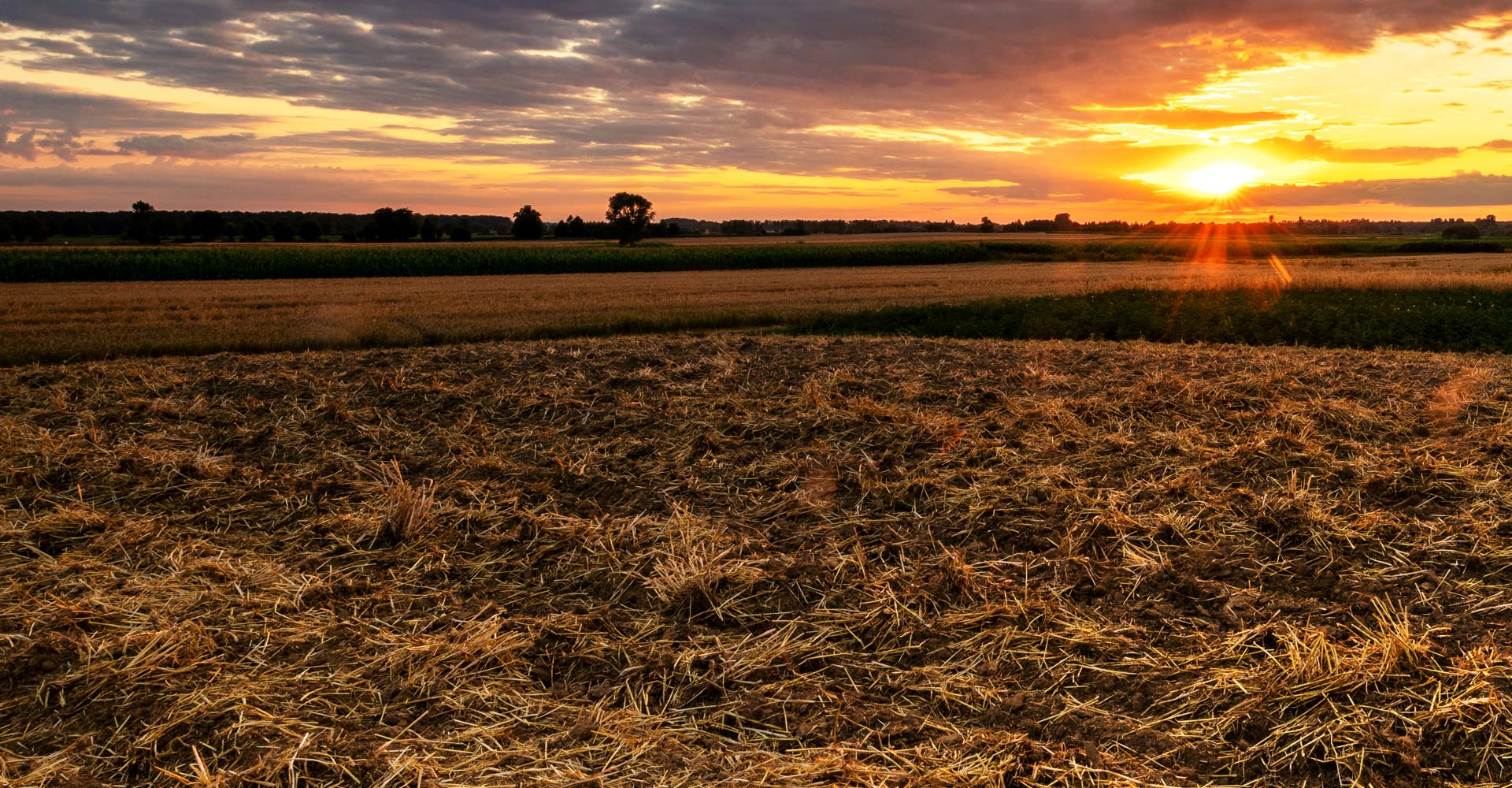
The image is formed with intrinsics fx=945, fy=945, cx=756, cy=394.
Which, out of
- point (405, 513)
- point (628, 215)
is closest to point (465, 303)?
point (405, 513)

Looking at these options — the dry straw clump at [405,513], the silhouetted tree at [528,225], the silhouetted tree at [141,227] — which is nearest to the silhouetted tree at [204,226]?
the silhouetted tree at [141,227]

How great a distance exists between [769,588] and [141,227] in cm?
7278

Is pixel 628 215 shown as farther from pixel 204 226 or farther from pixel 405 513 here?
pixel 405 513

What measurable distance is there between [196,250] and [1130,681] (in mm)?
43016

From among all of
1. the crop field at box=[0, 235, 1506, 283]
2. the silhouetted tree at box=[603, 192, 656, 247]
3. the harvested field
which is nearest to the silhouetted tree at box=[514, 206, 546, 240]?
the silhouetted tree at box=[603, 192, 656, 247]

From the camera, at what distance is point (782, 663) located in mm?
4133

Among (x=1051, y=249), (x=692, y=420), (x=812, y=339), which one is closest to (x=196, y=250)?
(x=812, y=339)

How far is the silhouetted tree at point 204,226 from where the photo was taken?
64.8 metres

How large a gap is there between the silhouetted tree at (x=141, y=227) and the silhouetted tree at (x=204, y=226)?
2.38m

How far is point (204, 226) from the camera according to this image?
6481cm

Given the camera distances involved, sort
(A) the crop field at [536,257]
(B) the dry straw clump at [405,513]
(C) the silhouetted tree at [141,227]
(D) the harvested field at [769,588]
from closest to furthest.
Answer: (D) the harvested field at [769,588] < (B) the dry straw clump at [405,513] < (A) the crop field at [536,257] < (C) the silhouetted tree at [141,227]

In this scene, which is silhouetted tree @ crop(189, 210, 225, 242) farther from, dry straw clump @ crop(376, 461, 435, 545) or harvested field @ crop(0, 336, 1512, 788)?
dry straw clump @ crop(376, 461, 435, 545)

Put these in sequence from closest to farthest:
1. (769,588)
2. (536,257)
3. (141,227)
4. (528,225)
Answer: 1. (769,588)
2. (536,257)
3. (141,227)
4. (528,225)

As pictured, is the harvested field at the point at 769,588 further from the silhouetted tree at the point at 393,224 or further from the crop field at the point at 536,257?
the silhouetted tree at the point at 393,224
